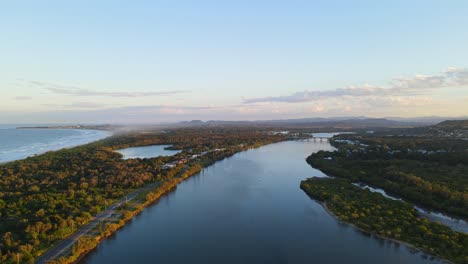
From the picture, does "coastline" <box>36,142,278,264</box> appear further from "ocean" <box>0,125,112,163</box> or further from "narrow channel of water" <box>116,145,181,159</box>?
"ocean" <box>0,125,112,163</box>

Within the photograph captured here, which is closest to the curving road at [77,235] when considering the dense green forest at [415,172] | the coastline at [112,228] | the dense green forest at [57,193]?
the coastline at [112,228]

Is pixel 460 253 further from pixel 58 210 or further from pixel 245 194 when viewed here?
pixel 58 210

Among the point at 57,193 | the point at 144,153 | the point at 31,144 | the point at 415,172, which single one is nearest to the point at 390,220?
the point at 415,172

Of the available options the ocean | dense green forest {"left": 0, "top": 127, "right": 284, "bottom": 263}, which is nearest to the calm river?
dense green forest {"left": 0, "top": 127, "right": 284, "bottom": 263}

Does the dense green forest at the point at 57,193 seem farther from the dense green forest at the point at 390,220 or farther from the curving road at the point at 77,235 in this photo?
the dense green forest at the point at 390,220

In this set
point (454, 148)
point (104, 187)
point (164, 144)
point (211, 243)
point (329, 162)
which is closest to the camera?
point (211, 243)

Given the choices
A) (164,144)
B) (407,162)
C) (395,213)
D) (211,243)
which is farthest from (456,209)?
(164,144)
